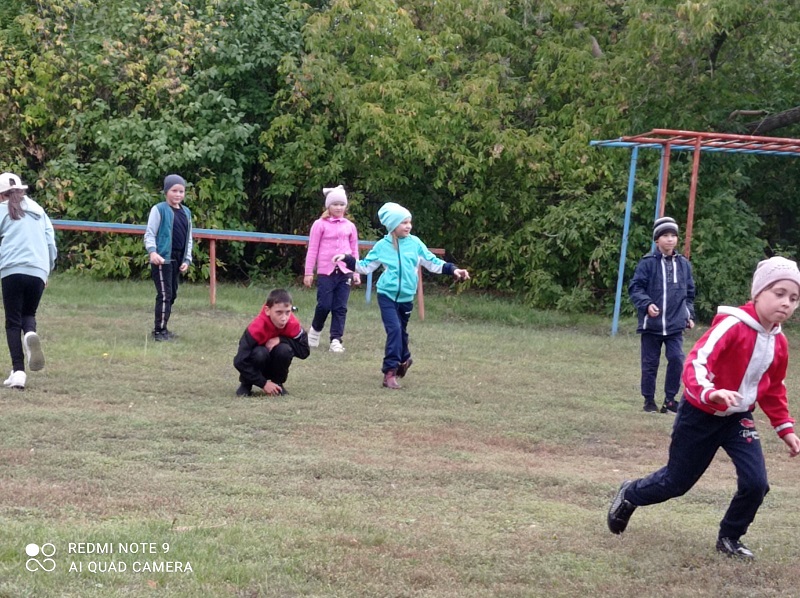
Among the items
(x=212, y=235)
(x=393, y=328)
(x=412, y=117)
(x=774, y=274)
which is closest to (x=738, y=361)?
(x=774, y=274)

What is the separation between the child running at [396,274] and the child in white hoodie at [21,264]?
2490 millimetres

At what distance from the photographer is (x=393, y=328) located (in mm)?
9875

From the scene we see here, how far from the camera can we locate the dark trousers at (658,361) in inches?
381

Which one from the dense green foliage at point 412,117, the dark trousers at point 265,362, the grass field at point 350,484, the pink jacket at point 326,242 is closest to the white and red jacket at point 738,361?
the grass field at point 350,484

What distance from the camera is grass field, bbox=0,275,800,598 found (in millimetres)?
4805

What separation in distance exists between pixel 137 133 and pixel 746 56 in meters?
9.26

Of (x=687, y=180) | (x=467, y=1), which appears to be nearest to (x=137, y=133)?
(x=467, y=1)

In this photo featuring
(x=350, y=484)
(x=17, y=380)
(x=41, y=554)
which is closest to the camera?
(x=41, y=554)

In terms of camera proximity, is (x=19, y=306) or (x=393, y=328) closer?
(x=19, y=306)

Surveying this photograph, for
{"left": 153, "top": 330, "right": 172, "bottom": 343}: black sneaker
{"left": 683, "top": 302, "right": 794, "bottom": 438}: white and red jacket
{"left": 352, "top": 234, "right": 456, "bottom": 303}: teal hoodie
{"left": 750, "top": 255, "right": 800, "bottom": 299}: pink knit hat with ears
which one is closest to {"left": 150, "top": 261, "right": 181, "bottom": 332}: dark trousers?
{"left": 153, "top": 330, "right": 172, "bottom": 343}: black sneaker

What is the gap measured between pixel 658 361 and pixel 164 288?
5.10 meters

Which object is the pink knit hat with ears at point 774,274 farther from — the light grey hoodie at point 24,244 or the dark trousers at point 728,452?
the light grey hoodie at point 24,244

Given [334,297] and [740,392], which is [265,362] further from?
[740,392]

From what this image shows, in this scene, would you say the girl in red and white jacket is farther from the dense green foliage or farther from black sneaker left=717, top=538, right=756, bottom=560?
the dense green foliage
